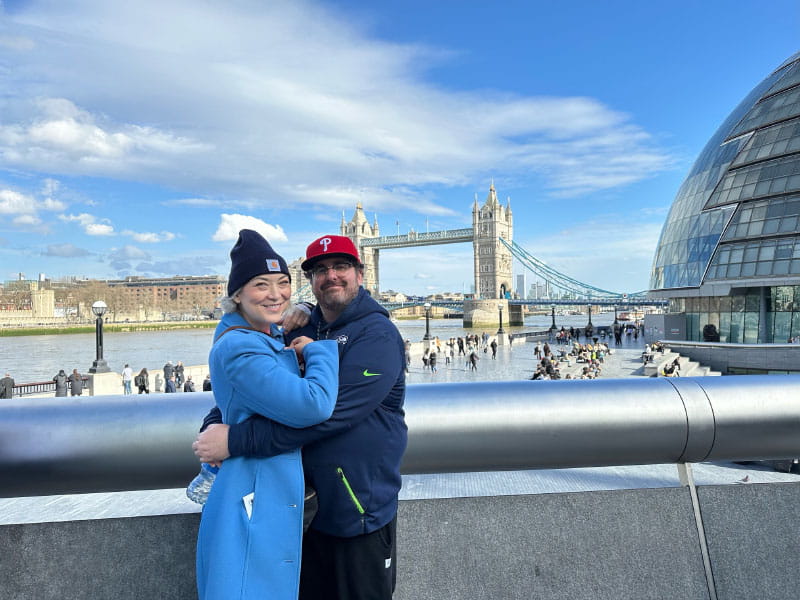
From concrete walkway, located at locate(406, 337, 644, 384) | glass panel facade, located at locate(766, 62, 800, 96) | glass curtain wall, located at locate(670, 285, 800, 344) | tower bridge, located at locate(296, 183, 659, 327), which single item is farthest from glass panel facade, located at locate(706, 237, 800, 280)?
tower bridge, located at locate(296, 183, 659, 327)

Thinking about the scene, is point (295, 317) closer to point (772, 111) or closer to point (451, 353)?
point (451, 353)

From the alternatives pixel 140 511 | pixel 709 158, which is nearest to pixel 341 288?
pixel 140 511

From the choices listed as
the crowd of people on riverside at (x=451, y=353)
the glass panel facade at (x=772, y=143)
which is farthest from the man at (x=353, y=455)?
the glass panel facade at (x=772, y=143)

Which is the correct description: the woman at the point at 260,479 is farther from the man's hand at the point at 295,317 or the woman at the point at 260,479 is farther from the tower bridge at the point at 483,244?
the tower bridge at the point at 483,244

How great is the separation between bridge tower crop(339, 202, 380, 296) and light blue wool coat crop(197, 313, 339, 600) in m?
91.5

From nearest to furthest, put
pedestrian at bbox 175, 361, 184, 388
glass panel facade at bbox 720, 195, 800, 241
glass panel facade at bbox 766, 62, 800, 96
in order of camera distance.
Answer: pedestrian at bbox 175, 361, 184, 388 < glass panel facade at bbox 720, 195, 800, 241 < glass panel facade at bbox 766, 62, 800, 96

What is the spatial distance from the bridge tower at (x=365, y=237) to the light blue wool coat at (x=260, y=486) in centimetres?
9155

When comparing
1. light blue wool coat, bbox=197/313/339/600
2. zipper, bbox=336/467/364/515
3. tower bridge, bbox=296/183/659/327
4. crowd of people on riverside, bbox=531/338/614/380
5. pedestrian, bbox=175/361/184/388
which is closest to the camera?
light blue wool coat, bbox=197/313/339/600

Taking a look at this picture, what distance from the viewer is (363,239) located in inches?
4033

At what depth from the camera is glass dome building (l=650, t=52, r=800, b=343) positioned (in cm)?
1839

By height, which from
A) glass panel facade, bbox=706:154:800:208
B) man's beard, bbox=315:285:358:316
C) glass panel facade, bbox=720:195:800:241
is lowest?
man's beard, bbox=315:285:358:316

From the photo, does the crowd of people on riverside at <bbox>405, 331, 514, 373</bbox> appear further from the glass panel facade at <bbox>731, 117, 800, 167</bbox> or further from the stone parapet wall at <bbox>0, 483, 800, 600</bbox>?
the stone parapet wall at <bbox>0, 483, 800, 600</bbox>

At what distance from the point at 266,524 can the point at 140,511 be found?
519 millimetres

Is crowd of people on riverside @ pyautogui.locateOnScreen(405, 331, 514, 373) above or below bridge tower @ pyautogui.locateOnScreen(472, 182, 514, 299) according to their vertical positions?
below
